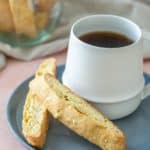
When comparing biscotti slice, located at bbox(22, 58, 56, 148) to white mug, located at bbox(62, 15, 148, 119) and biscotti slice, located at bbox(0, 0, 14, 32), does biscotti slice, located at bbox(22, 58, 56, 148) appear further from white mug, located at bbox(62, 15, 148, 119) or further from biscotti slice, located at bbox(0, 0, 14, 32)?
biscotti slice, located at bbox(0, 0, 14, 32)

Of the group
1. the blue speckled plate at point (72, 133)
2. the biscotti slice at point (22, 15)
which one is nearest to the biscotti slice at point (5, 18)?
the biscotti slice at point (22, 15)

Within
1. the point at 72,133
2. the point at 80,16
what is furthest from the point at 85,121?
the point at 80,16

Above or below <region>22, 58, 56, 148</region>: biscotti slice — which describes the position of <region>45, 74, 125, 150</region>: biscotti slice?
above

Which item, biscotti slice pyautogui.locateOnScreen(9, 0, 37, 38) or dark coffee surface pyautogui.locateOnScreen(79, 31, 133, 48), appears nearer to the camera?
dark coffee surface pyautogui.locateOnScreen(79, 31, 133, 48)

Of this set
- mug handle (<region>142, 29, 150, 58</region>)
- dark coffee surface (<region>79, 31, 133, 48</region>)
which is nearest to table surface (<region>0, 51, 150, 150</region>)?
mug handle (<region>142, 29, 150, 58</region>)

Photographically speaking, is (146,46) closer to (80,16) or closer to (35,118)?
(80,16)

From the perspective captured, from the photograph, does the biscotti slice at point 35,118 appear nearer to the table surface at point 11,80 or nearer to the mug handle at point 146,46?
the table surface at point 11,80

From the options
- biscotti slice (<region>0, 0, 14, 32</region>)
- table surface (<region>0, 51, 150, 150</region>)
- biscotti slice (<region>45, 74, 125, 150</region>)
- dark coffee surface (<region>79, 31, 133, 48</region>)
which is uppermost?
dark coffee surface (<region>79, 31, 133, 48</region>)
